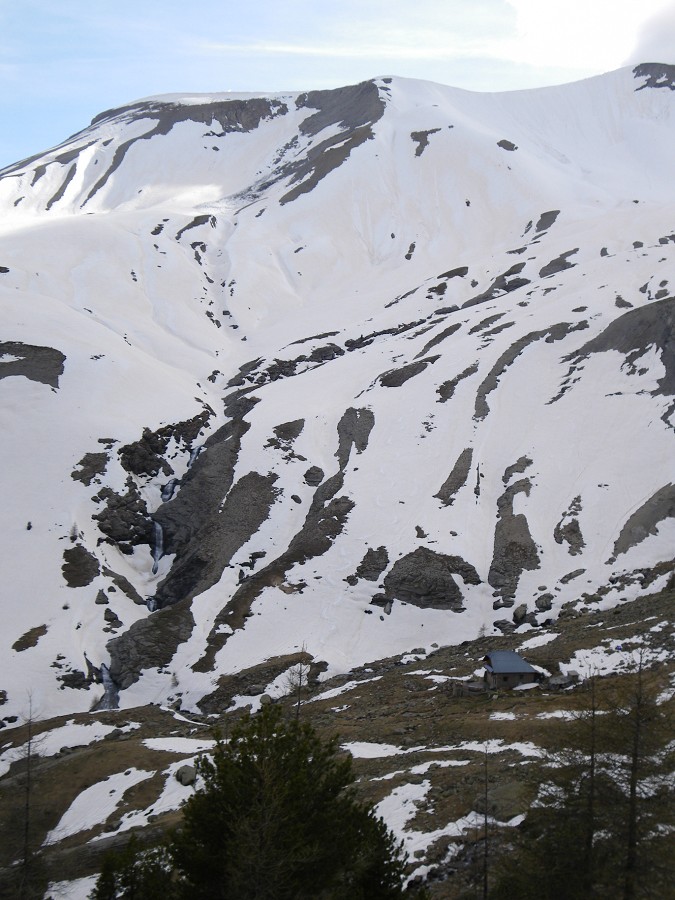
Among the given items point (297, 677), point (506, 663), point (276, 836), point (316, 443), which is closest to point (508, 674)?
point (506, 663)

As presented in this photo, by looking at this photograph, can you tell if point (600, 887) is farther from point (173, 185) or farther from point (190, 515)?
point (173, 185)

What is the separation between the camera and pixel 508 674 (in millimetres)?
38500

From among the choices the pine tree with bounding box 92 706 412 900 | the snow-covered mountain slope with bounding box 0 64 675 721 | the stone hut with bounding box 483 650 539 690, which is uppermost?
the snow-covered mountain slope with bounding box 0 64 675 721

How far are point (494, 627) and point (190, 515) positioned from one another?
32.2m

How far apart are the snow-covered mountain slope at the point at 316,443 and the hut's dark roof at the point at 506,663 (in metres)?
11.5

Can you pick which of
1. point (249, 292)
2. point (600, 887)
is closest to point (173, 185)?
point (249, 292)

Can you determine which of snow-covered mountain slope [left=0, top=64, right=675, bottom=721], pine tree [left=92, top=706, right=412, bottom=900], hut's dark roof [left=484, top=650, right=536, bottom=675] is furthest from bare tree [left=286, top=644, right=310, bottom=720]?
pine tree [left=92, top=706, right=412, bottom=900]

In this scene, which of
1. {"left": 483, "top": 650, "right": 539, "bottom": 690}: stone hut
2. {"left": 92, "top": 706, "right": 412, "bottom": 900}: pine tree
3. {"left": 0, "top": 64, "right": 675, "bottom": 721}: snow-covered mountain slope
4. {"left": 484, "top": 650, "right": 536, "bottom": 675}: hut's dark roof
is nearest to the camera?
{"left": 92, "top": 706, "right": 412, "bottom": 900}: pine tree

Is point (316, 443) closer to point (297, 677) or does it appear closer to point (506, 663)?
point (297, 677)

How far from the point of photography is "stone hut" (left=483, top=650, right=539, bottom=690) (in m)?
38.2

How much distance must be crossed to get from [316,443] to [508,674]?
42.2 m

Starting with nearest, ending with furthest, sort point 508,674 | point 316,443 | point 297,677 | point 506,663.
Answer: point 508,674
point 506,663
point 297,677
point 316,443

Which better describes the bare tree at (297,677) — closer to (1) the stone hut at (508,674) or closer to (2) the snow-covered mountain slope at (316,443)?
(2) the snow-covered mountain slope at (316,443)

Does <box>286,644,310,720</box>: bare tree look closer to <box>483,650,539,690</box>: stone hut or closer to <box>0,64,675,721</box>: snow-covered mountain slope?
<box>0,64,675,721</box>: snow-covered mountain slope
